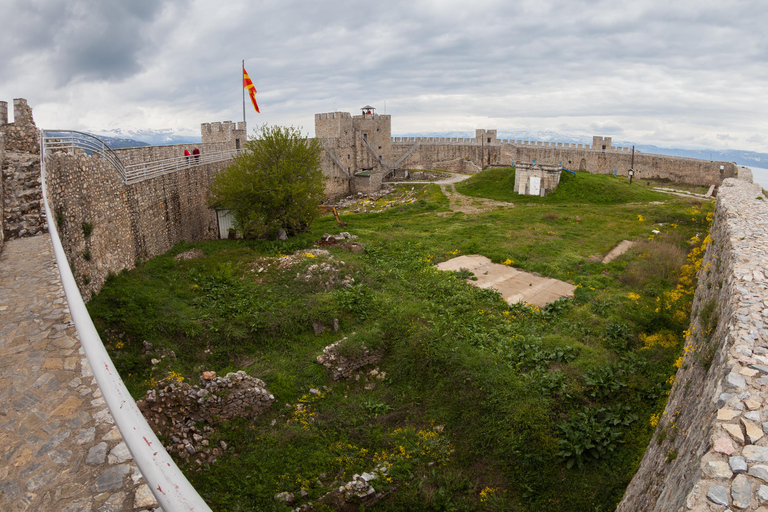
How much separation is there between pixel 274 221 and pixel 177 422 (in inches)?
435

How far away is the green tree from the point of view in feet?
58.7

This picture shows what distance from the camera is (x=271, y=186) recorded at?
1820 centimetres

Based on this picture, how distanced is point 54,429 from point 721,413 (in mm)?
5256

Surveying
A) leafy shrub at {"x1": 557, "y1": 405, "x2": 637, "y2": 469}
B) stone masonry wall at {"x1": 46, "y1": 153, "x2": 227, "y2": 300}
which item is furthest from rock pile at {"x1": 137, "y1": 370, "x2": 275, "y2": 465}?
leafy shrub at {"x1": 557, "y1": 405, "x2": 637, "y2": 469}

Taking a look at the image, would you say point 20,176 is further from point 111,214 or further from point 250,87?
point 250,87

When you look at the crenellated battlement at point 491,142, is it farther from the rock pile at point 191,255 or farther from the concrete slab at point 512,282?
the rock pile at point 191,255

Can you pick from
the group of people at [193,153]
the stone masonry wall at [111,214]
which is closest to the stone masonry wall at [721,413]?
the stone masonry wall at [111,214]

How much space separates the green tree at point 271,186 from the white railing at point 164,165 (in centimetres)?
148

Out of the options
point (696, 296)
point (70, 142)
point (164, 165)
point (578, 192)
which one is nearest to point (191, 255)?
point (164, 165)

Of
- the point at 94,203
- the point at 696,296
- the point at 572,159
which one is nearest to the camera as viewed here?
the point at 696,296

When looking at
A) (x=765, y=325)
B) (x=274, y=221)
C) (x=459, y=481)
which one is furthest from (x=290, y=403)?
(x=274, y=221)

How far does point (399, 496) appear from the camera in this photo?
23.7 feet

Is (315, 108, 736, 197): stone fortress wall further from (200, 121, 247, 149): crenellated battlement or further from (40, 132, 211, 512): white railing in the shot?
(40, 132, 211, 512): white railing

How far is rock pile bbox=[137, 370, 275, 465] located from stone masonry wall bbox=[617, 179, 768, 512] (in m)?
6.56
